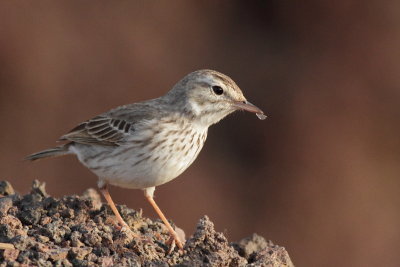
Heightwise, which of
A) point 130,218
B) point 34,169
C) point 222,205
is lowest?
point 130,218

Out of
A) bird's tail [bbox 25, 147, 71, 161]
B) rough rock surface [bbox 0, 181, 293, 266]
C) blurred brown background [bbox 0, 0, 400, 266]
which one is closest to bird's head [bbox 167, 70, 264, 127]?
rough rock surface [bbox 0, 181, 293, 266]

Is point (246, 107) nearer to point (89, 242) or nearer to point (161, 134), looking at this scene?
point (161, 134)

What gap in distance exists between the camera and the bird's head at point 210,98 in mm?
8188

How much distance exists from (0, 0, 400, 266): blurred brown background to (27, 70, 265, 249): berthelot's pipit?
776 centimetres

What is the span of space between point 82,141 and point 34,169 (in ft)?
27.2

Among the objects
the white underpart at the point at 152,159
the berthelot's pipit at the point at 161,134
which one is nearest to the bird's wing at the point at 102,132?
the berthelot's pipit at the point at 161,134

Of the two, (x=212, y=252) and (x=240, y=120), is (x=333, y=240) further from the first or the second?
(x=212, y=252)

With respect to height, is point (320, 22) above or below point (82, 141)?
above

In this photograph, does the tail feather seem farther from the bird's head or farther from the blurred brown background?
the blurred brown background

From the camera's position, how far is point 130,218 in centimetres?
800

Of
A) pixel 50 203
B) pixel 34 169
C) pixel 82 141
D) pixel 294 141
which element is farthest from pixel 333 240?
pixel 50 203

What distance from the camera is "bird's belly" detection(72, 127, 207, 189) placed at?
311 inches

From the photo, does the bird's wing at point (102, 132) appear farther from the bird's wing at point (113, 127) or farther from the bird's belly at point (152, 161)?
the bird's belly at point (152, 161)

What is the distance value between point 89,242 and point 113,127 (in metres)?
2.15
